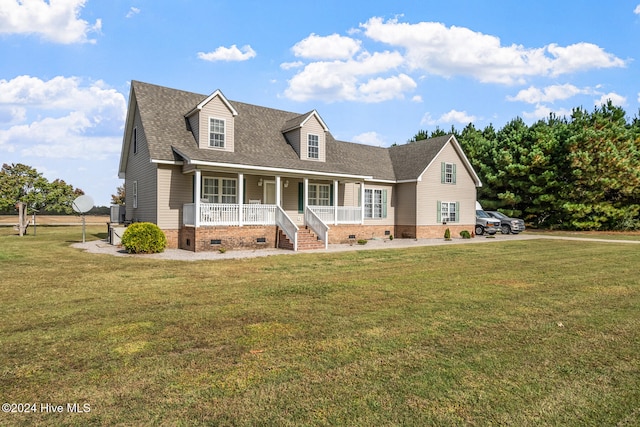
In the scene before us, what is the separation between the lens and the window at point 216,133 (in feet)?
63.5

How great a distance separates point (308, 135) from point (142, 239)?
10769 millimetres

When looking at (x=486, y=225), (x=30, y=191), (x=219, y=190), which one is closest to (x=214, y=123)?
(x=219, y=190)

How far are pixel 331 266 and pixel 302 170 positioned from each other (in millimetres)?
8415

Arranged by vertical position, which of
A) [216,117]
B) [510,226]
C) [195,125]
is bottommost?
[510,226]

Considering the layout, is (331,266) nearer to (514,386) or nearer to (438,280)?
(438,280)

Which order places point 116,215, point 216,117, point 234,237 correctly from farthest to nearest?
point 116,215 < point 216,117 < point 234,237

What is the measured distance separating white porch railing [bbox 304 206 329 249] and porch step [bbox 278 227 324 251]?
36cm

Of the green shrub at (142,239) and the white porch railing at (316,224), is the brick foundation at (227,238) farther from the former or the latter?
the white porch railing at (316,224)

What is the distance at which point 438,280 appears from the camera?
973 centimetres

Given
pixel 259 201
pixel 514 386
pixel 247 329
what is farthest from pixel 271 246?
pixel 514 386

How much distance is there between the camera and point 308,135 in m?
22.4

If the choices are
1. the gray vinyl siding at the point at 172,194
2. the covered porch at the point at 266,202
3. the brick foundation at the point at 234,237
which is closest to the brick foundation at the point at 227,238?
the brick foundation at the point at 234,237

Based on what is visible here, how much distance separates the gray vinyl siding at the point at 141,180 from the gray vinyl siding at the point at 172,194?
42 centimetres

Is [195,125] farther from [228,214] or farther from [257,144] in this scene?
[228,214]
